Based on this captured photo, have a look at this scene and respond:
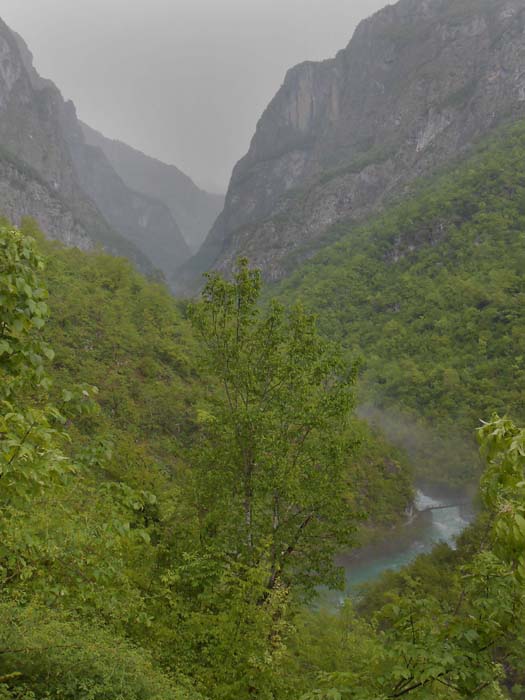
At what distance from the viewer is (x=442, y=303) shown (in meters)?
63.8

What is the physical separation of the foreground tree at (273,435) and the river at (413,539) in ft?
63.7

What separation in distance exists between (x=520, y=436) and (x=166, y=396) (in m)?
25.2

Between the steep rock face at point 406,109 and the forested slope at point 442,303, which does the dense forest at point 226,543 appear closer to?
the forested slope at point 442,303

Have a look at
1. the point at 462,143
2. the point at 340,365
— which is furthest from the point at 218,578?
the point at 462,143

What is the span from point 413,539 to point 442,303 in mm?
37397

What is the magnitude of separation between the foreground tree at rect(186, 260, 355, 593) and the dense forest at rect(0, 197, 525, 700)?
4 cm

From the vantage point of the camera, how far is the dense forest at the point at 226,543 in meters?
3.34

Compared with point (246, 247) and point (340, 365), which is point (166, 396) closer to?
point (340, 365)

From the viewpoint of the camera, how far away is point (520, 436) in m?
2.25

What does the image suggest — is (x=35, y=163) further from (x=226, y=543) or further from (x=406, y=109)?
(x=226, y=543)

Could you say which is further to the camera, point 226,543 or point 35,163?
point 35,163

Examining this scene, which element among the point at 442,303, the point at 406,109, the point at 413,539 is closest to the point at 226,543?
the point at 413,539

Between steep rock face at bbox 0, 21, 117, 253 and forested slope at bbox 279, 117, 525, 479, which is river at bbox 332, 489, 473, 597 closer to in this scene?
forested slope at bbox 279, 117, 525, 479

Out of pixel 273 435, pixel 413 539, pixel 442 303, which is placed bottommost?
pixel 273 435
